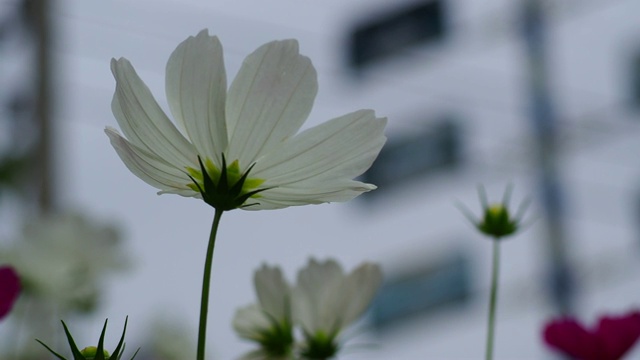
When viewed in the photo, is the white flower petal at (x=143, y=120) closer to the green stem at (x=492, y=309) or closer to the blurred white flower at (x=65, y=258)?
the green stem at (x=492, y=309)

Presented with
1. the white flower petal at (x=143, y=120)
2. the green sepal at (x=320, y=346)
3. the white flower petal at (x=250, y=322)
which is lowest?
the green sepal at (x=320, y=346)

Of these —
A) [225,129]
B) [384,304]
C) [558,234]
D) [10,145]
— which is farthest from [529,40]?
[225,129]

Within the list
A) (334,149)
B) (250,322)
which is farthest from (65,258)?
(334,149)

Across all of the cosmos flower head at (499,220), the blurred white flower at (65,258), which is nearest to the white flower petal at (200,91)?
the cosmos flower head at (499,220)

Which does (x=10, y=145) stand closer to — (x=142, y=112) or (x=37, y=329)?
(x=37, y=329)

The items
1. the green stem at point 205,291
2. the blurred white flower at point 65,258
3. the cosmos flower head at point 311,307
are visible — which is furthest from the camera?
the blurred white flower at point 65,258

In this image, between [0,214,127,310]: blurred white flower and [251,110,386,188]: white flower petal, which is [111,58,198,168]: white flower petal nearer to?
[251,110,386,188]: white flower petal

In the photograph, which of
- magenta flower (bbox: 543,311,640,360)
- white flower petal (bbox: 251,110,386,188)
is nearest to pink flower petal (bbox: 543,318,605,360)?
magenta flower (bbox: 543,311,640,360)
